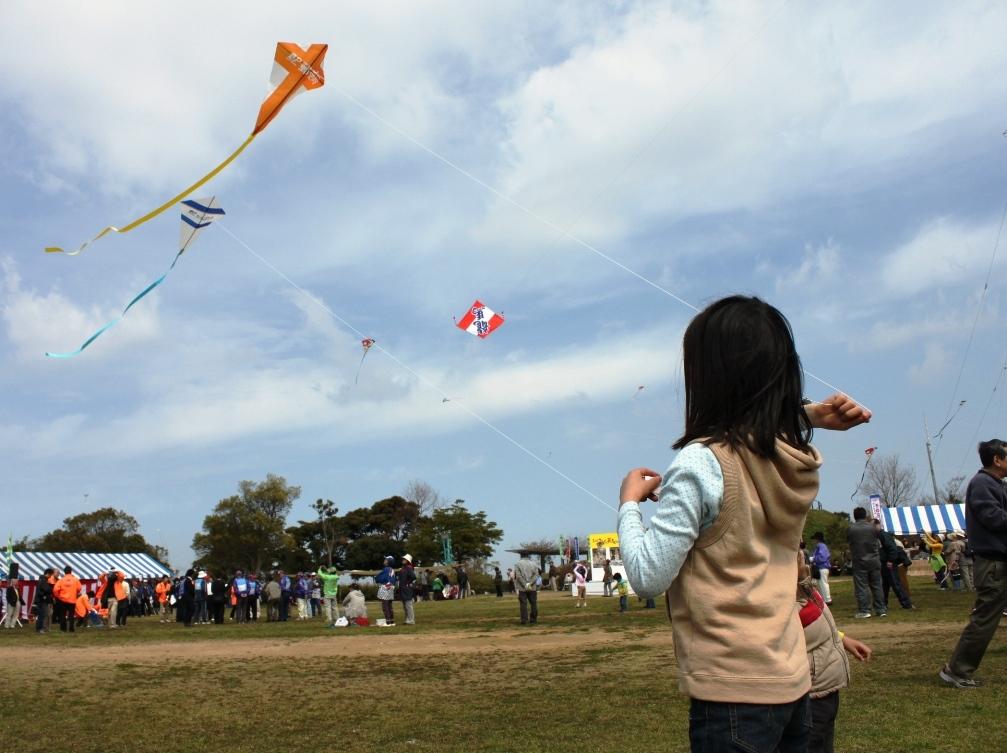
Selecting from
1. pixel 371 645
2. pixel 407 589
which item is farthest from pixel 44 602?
pixel 371 645

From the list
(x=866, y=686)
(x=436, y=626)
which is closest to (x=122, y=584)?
(x=436, y=626)

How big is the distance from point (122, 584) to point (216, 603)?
3.44m

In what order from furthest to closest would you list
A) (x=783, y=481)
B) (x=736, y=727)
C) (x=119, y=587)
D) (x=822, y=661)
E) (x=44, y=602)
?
(x=119, y=587) → (x=44, y=602) → (x=822, y=661) → (x=783, y=481) → (x=736, y=727)

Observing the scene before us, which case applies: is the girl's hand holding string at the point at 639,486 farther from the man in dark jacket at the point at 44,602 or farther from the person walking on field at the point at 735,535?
the man in dark jacket at the point at 44,602

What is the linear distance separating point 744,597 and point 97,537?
8173 cm

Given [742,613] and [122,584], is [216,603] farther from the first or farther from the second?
[742,613]

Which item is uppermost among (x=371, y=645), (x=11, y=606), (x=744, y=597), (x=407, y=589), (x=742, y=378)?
(x=11, y=606)

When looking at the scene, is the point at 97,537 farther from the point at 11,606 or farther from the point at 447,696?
the point at 447,696

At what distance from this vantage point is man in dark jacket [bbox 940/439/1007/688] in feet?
23.6

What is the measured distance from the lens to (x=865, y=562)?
14898mm

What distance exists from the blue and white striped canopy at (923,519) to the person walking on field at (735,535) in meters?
34.9

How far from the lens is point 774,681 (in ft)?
6.88

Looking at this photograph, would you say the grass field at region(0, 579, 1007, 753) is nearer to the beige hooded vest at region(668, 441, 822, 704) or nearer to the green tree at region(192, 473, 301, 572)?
the beige hooded vest at region(668, 441, 822, 704)

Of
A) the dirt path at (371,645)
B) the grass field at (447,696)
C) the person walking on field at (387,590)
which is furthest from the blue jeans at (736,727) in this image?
the person walking on field at (387,590)
